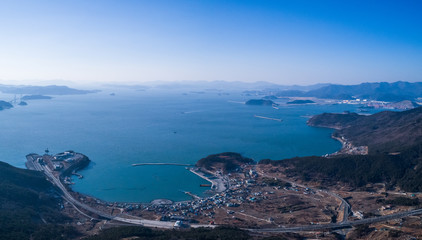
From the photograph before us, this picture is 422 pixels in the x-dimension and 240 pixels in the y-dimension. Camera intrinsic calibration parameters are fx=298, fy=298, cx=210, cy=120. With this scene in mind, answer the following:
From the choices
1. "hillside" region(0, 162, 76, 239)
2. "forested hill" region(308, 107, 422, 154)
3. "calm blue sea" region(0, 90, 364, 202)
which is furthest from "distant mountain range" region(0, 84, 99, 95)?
"hillside" region(0, 162, 76, 239)

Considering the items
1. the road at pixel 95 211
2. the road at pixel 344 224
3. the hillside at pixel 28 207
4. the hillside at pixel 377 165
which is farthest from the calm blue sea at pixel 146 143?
the road at pixel 344 224

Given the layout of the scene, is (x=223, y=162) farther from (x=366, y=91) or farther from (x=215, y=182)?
(x=366, y=91)

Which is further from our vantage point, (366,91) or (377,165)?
(366,91)

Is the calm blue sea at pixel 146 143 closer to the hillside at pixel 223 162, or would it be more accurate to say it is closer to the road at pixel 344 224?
the hillside at pixel 223 162

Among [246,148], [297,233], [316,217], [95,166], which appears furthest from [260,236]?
[246,148]

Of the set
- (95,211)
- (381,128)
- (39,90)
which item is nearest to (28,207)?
(95,211)

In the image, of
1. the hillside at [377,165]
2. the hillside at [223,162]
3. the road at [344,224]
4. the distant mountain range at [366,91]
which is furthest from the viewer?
the distant mountain range at [366,91]

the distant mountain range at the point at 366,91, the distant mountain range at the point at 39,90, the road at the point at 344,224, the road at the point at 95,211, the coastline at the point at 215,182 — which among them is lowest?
the road at the point at 95,211

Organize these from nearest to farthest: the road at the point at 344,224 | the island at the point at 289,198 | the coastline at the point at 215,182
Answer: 1. the road at the point at 344,224
2. the island at the point at 289,198
3. the coastline at the point at 215,182
